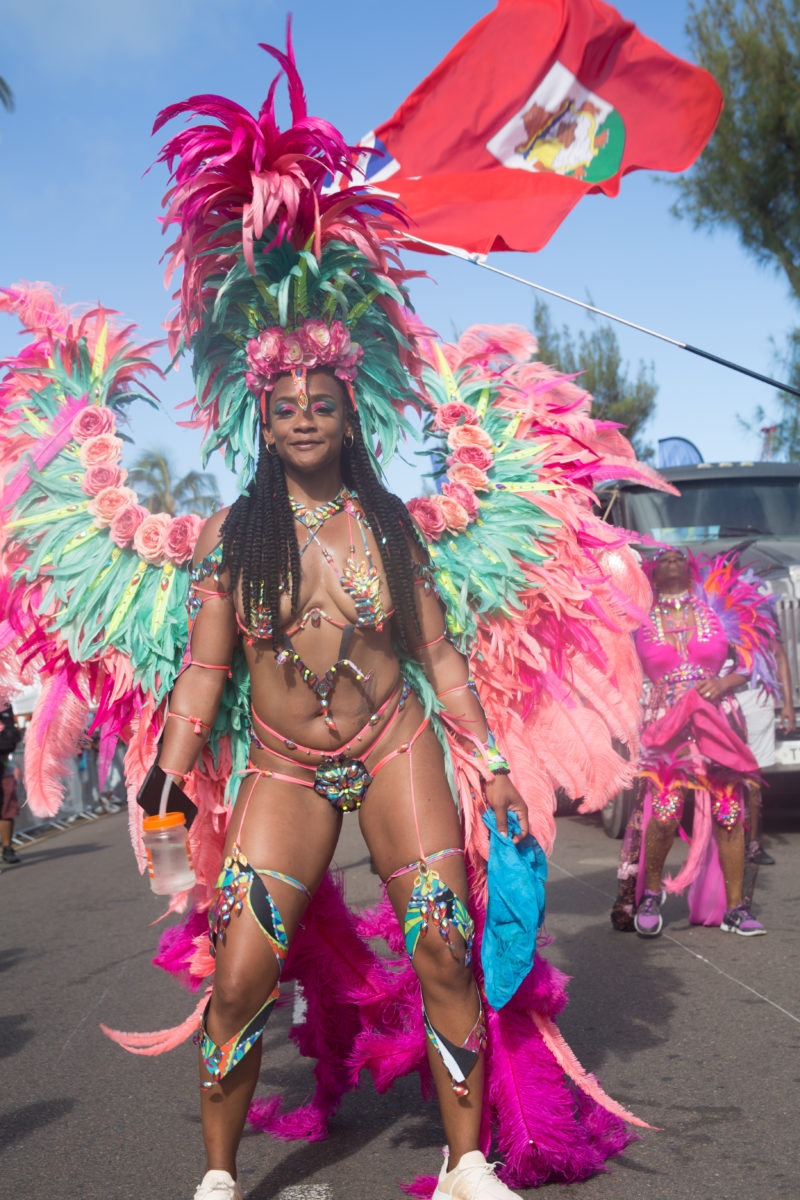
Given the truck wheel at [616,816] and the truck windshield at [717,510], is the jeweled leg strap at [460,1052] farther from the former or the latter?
the truck windshield at [717,510]

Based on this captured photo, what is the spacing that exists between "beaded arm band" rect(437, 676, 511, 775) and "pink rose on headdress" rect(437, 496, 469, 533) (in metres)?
0.49

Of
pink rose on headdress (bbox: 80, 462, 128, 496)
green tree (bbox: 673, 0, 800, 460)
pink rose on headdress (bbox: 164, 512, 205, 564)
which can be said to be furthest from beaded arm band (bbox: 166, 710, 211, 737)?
green tree (bbox: 673, 0, 800, 460)

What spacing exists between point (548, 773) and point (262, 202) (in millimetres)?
1850

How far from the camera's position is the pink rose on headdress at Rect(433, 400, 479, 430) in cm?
376

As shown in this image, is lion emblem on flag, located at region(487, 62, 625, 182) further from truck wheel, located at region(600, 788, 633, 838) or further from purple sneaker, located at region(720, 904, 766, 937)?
truck wheel, located at region(600, 788, 633, 838)

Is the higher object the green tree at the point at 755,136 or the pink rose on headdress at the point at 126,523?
the green tree at the point at 755,136

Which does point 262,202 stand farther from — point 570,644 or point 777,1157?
point 777,1157

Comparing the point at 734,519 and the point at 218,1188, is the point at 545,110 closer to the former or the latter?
the point at 734,519

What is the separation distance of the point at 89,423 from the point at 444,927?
1.79 meters

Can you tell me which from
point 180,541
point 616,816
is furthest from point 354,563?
point 616,816

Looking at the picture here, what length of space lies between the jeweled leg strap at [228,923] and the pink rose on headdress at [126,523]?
1.00 metres

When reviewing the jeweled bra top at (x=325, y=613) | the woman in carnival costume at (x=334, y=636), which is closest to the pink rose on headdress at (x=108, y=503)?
the woman in carnival costume at (x=334, y=636)

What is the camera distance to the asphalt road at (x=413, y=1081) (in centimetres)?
331

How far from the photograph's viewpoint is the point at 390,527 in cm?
338
